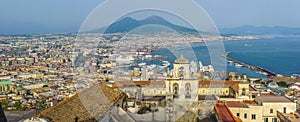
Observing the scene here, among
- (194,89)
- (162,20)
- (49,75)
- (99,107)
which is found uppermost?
(162,20)

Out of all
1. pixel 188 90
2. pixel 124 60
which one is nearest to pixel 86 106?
pixel 188 90

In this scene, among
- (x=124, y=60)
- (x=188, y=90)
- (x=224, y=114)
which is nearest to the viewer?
(x=224, y=114)

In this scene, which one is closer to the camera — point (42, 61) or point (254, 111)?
point (254, 111)

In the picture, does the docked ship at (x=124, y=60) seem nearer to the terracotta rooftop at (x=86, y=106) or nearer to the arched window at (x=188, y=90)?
the arched window at (x=188, y=90)

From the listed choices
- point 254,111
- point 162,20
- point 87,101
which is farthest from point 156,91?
point 87,101

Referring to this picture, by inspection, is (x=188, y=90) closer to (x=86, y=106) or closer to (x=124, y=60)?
(x=86, y=106)

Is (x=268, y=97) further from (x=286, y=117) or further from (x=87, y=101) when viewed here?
(x=87, y=101)

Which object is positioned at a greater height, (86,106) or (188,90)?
(86,106)

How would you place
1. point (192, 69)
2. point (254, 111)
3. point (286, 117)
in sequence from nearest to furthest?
point (286, 117)
point (254, 111)
point (192, 69)
